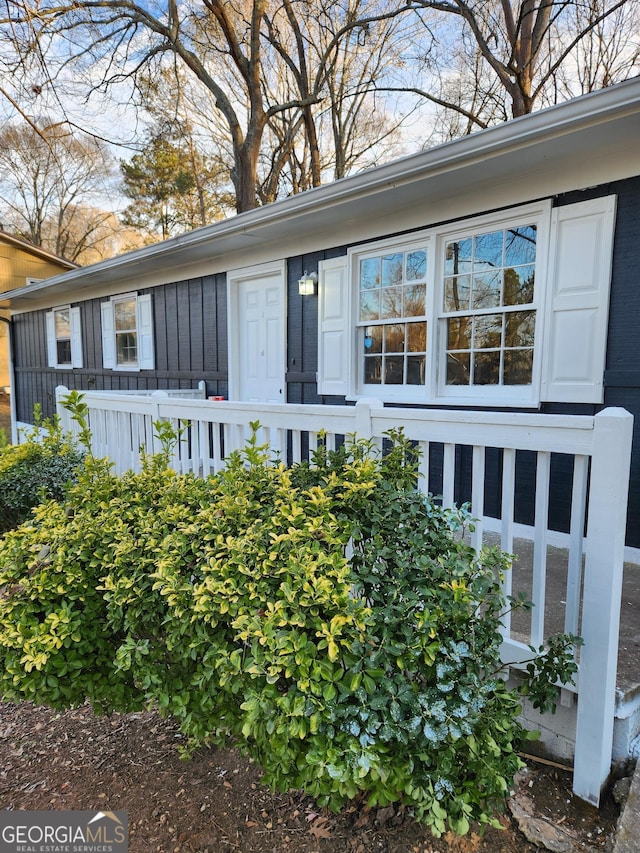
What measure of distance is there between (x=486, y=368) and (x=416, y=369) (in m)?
0.62

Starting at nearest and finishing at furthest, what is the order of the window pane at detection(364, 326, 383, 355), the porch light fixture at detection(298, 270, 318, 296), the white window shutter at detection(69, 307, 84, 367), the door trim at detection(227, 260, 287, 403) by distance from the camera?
the window pane at detection(364, 326, 383, 355), the porch light fixture at detection(298, 270, 318, 296), the door trim at detection(227, 260, 287, 403), the white window shutter at detection(69, 307, 84, 367)

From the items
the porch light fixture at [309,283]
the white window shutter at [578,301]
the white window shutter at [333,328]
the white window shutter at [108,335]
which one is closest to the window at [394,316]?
the white window shutter at [333,328]

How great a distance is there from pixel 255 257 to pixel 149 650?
4619 mm

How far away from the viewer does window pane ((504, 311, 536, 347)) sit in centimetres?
351

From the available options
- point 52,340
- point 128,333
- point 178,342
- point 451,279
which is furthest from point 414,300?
point 52,340

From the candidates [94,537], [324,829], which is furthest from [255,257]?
[324,829]

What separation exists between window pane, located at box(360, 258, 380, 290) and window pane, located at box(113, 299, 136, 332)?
429 cm

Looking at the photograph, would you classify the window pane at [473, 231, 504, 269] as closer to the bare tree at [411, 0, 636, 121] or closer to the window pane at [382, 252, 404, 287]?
the window pane at [382, 252, 404, 287]

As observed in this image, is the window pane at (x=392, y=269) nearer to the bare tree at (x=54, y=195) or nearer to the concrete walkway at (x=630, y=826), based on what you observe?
the concrete walkway at (x=630, y=826)

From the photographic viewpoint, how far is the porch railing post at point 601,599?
1.56 metres

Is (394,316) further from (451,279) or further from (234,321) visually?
(234,321)

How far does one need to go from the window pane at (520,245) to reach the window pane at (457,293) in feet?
1.10

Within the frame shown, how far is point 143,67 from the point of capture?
1153 centimetres

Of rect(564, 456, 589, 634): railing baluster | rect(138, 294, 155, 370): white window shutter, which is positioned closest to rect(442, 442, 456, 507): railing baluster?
rect(564, 456, 589, 634): railing baluster
